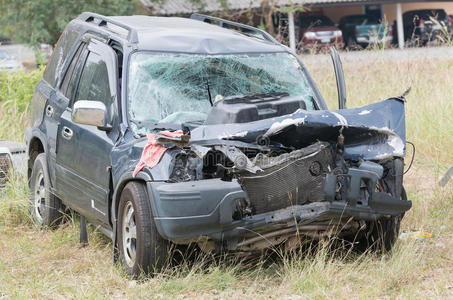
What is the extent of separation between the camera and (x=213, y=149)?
505 centimetres

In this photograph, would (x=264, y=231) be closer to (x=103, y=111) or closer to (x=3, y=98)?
(x=103, y=111)

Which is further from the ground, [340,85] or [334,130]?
[340,85]

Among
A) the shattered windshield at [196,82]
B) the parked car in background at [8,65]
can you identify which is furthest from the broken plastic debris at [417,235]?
the parked car in background at [8,65]

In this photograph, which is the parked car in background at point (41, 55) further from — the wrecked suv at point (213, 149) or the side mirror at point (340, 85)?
the side mirror at point (340, 85)

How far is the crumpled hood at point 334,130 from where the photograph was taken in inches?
203

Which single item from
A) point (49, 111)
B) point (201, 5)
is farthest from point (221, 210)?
point (201, 5)

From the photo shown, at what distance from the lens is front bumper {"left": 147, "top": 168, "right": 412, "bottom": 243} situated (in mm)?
4875

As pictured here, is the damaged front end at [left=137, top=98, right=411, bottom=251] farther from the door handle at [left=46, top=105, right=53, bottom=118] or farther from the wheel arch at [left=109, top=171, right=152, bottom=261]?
the door handle at [left=46, top=105, right=53, bottom=118]

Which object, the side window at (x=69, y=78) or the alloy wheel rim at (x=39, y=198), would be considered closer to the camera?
the side window at (x=69, y=78)

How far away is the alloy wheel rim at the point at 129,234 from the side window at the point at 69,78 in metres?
1.74

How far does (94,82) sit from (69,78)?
23.8 inches

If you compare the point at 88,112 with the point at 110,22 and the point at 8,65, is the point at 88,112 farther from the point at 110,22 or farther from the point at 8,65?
the point at 8,65

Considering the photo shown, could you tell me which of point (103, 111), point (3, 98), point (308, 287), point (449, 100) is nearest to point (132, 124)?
point (103, 111)

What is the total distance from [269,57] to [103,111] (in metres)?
1.63
